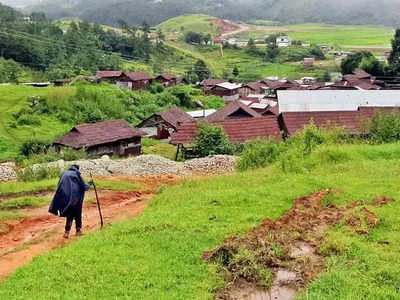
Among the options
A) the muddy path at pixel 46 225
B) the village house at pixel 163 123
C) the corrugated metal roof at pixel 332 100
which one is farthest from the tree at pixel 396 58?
the muddy path at pixel 46 225

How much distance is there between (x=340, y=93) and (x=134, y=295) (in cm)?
3240

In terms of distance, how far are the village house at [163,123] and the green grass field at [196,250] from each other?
35.4 meters

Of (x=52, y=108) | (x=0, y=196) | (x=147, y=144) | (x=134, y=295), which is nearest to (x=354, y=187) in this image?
(x=134, y=295)

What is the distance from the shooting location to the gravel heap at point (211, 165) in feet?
67.1

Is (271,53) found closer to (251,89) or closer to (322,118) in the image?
(251,89)

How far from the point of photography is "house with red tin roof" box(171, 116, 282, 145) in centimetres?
2686

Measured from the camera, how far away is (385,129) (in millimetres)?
19891

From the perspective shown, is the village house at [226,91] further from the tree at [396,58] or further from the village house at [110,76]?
the tree at [396,58]

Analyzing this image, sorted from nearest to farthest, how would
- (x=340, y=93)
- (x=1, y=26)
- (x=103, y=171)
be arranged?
(x=103, y=171), (x=340, y=93), (x=1, y=26)

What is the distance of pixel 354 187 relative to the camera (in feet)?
40.7

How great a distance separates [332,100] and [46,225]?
27.1 metres

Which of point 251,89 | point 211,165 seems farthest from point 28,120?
point 251,89

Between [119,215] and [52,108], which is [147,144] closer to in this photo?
[52,108]

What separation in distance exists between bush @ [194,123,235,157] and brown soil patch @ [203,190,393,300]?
46.9ft
